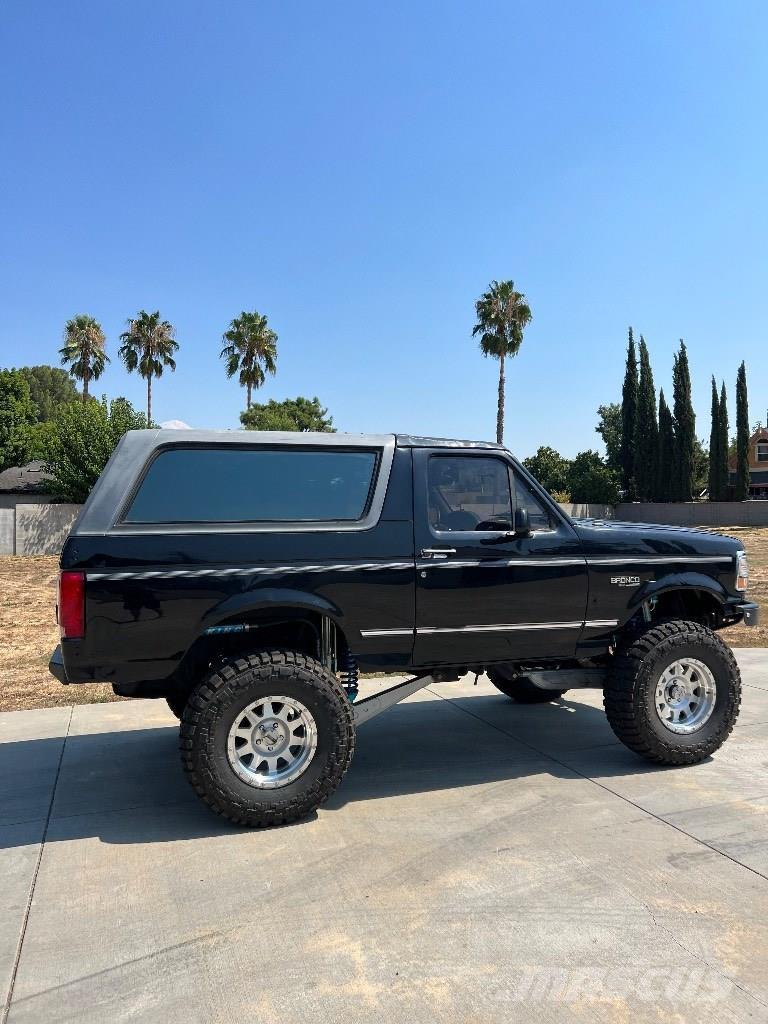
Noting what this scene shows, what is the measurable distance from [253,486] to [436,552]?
1129 millimetres

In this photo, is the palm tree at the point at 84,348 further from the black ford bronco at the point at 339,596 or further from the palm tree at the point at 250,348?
the black ford bronco at the point at 339,596

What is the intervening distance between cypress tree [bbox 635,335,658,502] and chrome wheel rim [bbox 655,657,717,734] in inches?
2129

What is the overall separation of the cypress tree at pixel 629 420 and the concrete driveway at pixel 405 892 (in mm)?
55998

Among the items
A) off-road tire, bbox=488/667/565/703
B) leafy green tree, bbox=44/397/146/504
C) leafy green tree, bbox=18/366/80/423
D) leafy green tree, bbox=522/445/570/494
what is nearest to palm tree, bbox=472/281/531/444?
leafy green tree, bbox=522/445/570/494

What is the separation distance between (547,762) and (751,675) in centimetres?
376

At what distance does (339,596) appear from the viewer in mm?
4336

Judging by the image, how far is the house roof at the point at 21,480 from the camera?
41125 mm

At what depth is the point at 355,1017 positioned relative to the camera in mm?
2594

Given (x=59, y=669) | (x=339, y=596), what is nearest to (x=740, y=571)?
(x=339, y=596)

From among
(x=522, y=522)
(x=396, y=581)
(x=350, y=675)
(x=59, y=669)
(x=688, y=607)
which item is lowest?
(x=350, y=675)

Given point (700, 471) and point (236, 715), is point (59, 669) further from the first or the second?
point (700, 471)

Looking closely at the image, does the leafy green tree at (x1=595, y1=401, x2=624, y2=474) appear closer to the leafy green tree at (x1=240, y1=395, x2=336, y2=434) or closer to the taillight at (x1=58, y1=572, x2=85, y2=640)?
the leafy green tree at (x1=240, y1=395, x2=336, y2=434)

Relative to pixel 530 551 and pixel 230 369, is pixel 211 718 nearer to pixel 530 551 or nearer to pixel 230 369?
pixel 530 551

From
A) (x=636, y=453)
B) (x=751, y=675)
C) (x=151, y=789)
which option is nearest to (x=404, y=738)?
(x=151, y=789)
